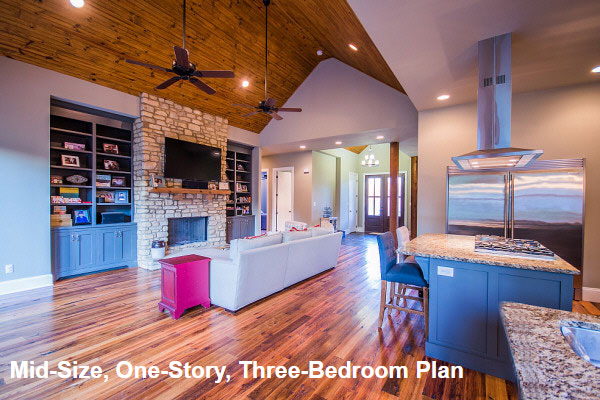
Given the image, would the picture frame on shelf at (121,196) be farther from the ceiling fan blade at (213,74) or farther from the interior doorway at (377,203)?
the interior doorway at (377,203)

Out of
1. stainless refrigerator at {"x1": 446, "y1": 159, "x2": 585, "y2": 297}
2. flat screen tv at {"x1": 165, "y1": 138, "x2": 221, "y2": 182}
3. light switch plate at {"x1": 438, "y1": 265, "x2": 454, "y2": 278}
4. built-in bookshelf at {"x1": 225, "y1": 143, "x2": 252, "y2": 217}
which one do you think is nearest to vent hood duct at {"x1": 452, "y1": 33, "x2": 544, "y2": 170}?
light switch plate at {"x1": 438, "y1": 265, "x2": 454, "y2": 278}

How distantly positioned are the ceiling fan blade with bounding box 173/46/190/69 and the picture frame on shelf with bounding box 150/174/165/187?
2621mm

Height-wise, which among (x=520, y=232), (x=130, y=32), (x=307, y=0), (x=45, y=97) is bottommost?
(x=520, y=232)

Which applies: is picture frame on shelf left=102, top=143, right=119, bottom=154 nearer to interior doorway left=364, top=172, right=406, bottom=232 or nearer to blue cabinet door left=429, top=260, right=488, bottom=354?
blue cabinet door left=429, top=260, right=488, bottom=354

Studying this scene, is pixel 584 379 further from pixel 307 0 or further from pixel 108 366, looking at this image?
pixel 307 0

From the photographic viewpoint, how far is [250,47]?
5348 mm

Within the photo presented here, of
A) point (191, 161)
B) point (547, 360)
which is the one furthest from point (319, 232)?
point (547, 360)

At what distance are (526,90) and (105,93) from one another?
22.2ft

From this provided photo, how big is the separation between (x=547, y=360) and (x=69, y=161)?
6181 millimetres

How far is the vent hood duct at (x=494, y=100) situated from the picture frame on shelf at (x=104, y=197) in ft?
19.3

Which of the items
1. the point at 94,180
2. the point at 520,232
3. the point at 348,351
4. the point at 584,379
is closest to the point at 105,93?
the point at 94,180

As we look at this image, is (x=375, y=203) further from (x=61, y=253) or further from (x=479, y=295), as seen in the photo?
(x=61, y=253)

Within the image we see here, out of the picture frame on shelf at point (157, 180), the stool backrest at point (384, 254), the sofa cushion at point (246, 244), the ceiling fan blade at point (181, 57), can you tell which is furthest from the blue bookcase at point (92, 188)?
the stool backrest at point (384, 254)

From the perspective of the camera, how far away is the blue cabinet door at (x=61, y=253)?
4.23m
